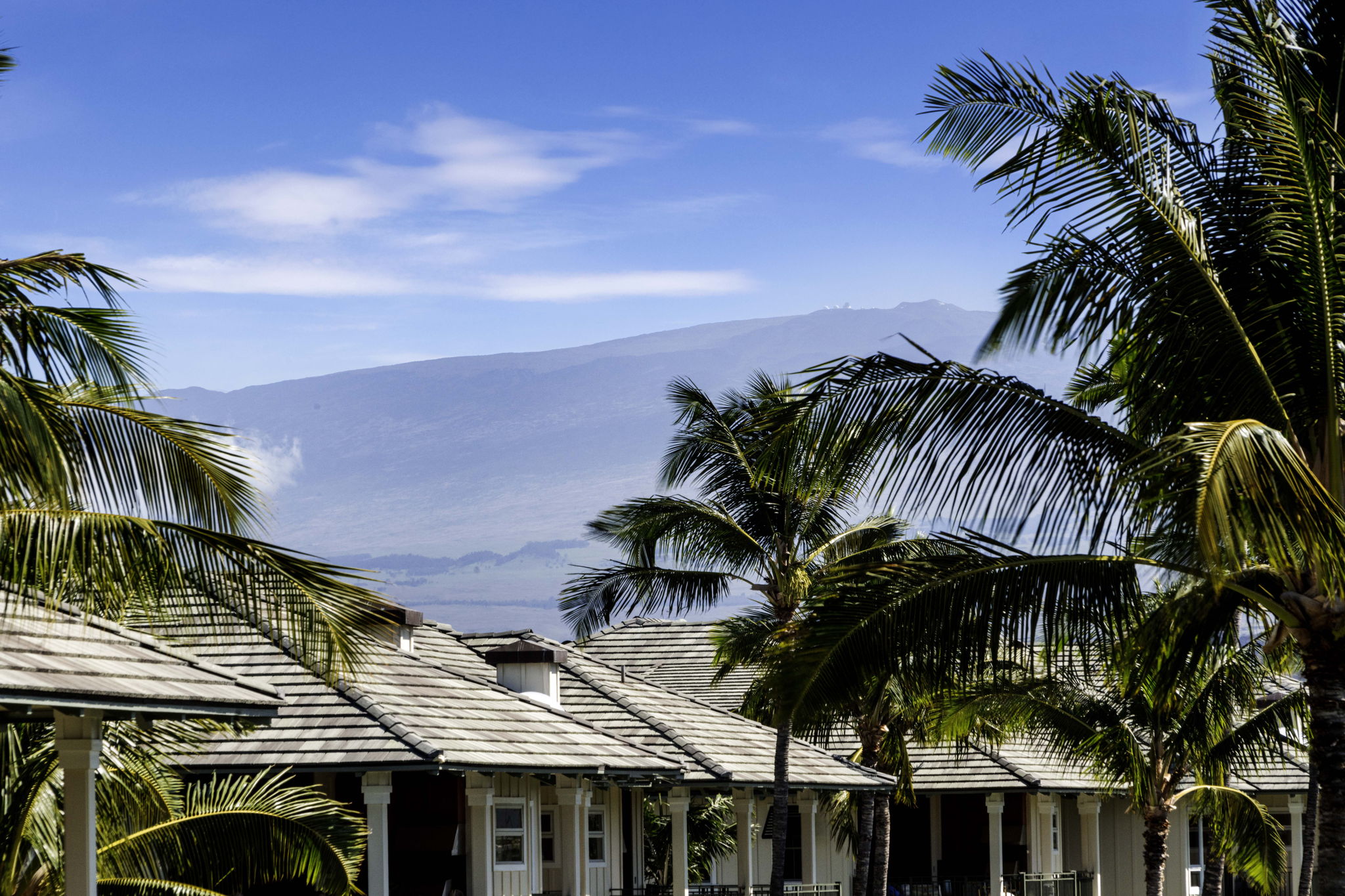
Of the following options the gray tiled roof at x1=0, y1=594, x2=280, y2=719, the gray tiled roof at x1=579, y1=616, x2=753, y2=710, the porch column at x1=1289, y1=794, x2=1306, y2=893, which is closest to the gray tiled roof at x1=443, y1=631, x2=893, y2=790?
the gray tiled roof at x1=579, y1=616, x2=753, y2=710

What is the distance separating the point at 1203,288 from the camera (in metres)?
11.9

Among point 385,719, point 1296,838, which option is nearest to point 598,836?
point 385,719

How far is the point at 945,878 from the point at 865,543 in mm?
11663

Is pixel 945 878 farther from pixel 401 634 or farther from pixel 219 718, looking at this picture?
pixel 219 718

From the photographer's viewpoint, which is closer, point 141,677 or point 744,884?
point 141,677

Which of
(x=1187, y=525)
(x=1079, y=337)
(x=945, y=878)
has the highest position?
(x=1079, y=337)

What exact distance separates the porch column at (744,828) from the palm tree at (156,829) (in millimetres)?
12881

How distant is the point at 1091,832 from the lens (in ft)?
118

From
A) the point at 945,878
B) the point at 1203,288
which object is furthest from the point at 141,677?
the point at 945,878

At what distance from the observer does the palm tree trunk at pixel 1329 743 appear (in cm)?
1151

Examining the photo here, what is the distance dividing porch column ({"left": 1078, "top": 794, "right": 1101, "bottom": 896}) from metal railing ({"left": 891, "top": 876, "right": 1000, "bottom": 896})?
2.22 meters

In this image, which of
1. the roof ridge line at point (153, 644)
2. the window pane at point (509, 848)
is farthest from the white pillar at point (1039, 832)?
the roof ridge line at point (153, 644)

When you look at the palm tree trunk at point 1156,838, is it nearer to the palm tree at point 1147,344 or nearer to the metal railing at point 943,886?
the metal railing at point 943,886

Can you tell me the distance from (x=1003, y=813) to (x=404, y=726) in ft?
71.7
